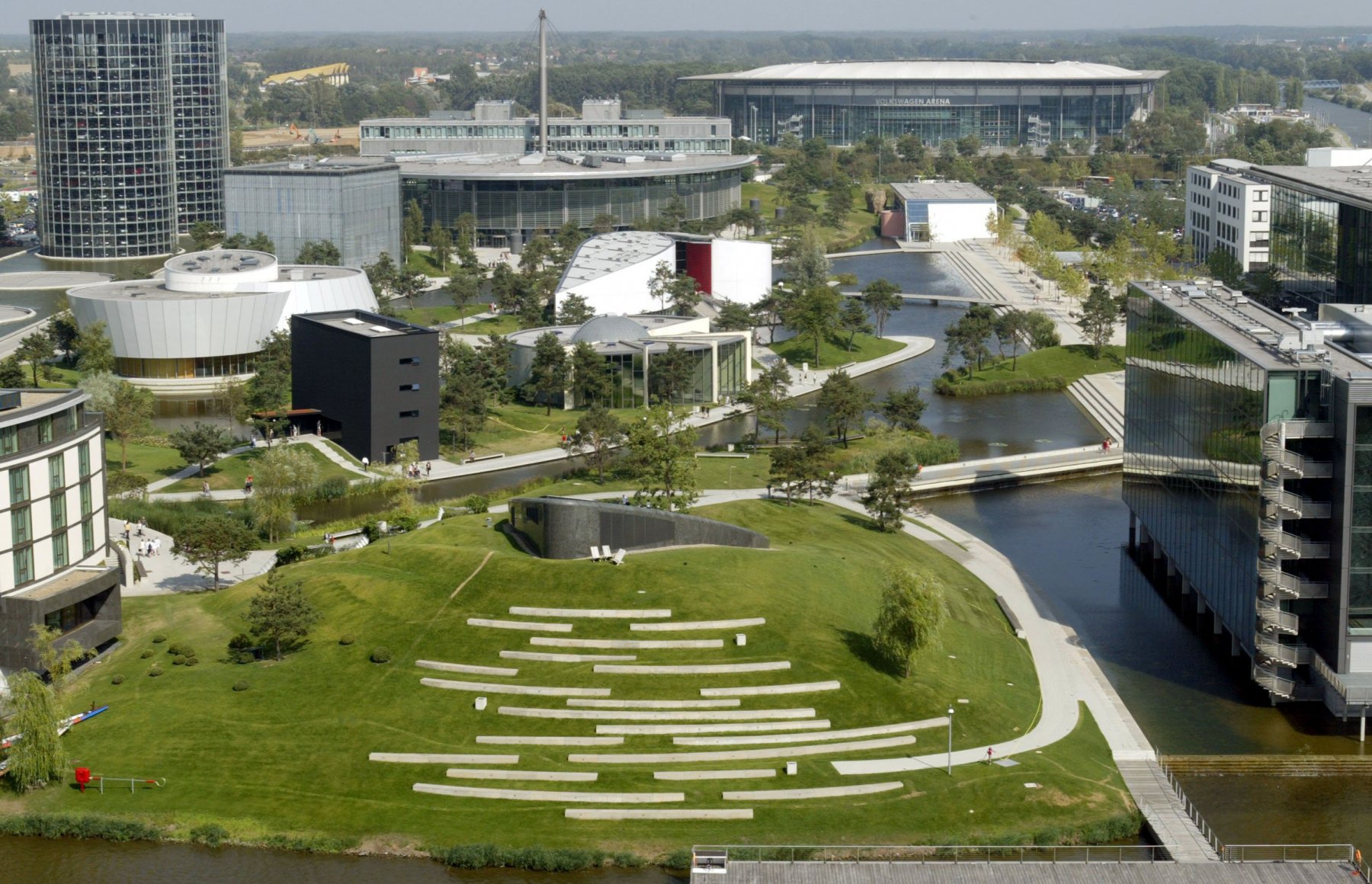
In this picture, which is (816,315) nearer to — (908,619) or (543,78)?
(908,619)

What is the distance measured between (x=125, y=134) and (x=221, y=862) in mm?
107575

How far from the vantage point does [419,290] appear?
11300cm

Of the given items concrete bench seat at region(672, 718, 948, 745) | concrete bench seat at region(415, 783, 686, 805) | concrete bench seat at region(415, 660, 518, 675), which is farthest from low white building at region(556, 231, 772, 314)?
concrete bench seat at region(415, 783, 686, 805)

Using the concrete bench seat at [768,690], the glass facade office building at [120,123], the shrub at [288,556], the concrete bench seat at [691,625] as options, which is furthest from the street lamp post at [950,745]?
the glass facade office building at [120,123]

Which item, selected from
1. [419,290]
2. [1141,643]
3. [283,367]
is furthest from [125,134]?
[1141,643]

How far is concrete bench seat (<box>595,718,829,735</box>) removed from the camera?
Result: 4150cm

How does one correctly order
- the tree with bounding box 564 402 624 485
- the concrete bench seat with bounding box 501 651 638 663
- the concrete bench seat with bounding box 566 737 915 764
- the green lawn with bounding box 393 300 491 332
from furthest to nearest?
the green lawn with bounding box 393 300 491 332
the tree with bounding box 564 402 624 485
the concrete bench seat with bounding box 501 651 638 663
the concrete bench seat with bounding box 566 737 915 764

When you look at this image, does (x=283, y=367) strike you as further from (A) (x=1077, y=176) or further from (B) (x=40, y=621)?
(A) (x=1077, y=176)

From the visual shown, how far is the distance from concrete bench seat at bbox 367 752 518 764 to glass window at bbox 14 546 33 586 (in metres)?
12.3

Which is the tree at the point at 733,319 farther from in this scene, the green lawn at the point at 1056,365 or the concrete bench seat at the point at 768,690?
the concrete bench seat at the point at 768,690

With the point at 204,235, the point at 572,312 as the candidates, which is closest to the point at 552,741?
the point at 572,312

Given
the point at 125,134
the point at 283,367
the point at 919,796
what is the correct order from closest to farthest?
1. the point at 919,796
2. the point at 283,367
3. the point at 125,134

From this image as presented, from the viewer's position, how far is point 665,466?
195 ft

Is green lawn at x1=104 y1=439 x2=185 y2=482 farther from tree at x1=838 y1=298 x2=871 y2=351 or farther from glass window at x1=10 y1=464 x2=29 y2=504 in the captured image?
tree at x1=838 y1=298 x2=871 y2=351
